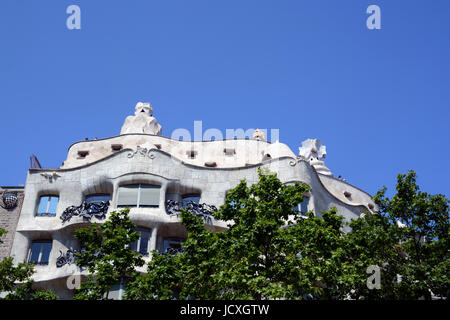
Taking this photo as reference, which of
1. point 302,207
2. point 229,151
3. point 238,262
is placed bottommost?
point 238,262

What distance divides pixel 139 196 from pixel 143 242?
107 inches

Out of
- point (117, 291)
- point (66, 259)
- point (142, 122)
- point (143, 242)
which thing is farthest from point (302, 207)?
point (142, 122)

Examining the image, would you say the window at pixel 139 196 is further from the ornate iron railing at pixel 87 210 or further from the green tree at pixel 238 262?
the green tree at pixel 238 262

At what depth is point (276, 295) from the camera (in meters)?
19.6

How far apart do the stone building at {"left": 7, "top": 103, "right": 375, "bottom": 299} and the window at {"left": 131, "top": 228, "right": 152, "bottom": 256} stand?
0.05m

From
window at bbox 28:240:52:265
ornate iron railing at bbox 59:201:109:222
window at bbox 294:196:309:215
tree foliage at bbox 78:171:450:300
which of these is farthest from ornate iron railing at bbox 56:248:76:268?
window at bbox 294:196:309:215

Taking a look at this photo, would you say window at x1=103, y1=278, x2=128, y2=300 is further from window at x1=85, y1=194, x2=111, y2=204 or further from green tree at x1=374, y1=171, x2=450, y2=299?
green tree at x1=374, y1=171, x2=450, y2=299

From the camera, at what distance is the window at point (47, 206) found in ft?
105

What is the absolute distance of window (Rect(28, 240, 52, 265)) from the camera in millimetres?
30481

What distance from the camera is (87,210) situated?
3084 cm

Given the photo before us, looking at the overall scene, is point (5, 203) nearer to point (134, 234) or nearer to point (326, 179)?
point (134, 234)

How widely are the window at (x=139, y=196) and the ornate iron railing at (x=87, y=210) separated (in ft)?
2.85

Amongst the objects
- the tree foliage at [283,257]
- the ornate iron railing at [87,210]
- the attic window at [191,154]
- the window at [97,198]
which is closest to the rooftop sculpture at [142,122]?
the attic window at [191,154]

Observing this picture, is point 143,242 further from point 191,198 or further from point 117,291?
point 191,198
